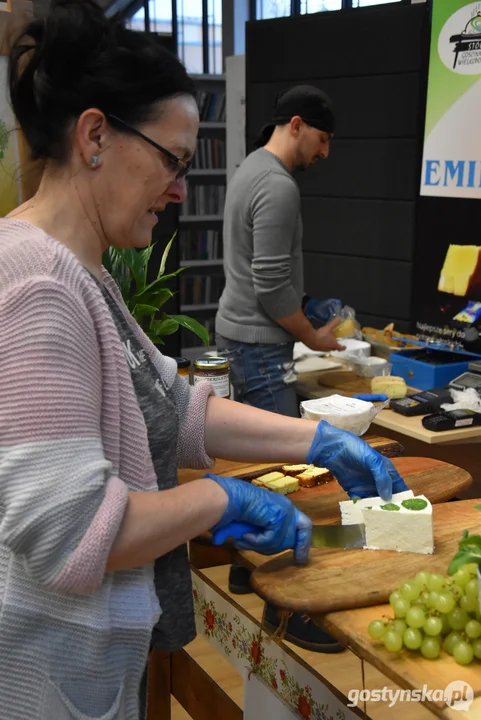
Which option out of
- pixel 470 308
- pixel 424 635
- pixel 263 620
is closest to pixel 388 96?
pixel 470 308

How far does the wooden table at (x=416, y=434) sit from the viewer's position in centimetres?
260

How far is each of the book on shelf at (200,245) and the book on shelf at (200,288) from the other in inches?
6.7

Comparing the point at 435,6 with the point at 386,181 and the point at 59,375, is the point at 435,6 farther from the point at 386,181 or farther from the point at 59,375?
the point at 59,375

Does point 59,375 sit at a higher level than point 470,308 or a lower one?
higher

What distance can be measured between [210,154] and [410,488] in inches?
226

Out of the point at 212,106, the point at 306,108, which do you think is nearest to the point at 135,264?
the point at 306,108

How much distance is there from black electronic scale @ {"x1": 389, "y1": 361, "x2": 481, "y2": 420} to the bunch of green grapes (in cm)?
159

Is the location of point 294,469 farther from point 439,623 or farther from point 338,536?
point 439,623

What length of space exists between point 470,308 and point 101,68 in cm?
247

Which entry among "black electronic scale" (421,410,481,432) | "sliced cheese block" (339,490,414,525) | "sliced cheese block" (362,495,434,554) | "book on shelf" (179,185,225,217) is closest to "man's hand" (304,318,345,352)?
"black electronic scale" (421,410,481,432)

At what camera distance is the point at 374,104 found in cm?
391

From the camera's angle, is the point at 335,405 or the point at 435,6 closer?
the point at 335,405

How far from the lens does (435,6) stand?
3426 millimetres

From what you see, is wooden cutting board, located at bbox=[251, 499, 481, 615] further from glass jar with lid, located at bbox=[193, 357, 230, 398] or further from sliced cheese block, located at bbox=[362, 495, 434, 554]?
glass jar with lid, located at bbox=[193, 357, 230, 398]
